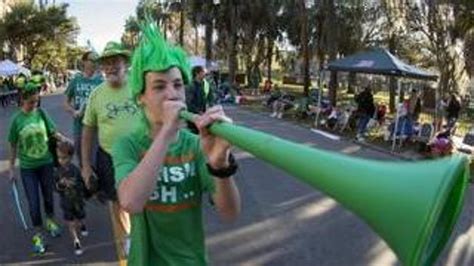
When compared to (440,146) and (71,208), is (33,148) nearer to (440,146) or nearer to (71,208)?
(71,208)

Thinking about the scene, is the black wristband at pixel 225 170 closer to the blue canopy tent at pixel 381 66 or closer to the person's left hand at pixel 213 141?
the person's left hand at pixel 213 141

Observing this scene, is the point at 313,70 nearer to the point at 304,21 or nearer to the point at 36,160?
the point at 304,21

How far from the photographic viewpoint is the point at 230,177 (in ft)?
8.09

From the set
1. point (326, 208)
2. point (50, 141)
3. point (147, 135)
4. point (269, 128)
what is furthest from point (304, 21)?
point (147, 135)

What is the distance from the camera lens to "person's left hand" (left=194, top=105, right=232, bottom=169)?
200 centimetres

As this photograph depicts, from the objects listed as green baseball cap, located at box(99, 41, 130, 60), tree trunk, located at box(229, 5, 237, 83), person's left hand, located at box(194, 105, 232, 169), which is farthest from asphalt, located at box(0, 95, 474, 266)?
tree trunk, located at box(229, 5, 237, 83)

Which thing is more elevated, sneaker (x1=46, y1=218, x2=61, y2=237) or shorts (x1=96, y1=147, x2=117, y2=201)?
shorts (x1=96, y1=147, x2=117, y2=201)

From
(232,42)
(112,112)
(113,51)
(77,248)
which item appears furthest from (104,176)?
(232,42)

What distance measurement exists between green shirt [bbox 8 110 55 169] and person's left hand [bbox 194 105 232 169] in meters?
4.89

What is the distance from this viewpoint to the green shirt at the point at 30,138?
6938 millimetres

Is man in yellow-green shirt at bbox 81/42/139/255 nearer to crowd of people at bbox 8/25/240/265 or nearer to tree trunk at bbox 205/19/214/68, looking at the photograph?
crowd of people at bbox 8/25/240/265

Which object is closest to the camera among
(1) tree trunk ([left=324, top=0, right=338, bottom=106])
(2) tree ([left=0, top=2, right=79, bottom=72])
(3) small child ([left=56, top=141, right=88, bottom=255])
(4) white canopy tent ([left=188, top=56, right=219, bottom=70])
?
(4) white canopy tent ([left=188, top=56, right=219, bottom=70])

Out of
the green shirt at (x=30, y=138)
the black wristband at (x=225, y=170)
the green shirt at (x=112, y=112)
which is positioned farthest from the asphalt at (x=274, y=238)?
the black wristband at (x=225, y=170)

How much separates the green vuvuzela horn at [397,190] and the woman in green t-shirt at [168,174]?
0.82m
